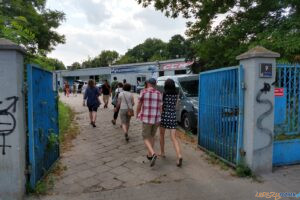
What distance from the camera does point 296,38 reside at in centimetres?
815

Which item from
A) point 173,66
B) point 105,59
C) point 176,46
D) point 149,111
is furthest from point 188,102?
point 105,59

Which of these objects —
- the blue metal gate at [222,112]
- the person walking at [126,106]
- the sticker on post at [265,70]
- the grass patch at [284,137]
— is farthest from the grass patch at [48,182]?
the grass patch at [284,137]

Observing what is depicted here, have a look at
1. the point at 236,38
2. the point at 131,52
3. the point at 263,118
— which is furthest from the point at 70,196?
the point at 131,52

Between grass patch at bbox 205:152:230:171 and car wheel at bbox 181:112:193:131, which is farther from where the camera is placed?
car wheel at bbox 181:112:193:131

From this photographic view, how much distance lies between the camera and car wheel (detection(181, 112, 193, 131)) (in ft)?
30.3

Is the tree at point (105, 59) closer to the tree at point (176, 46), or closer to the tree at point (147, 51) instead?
the tree at point (147, 51)

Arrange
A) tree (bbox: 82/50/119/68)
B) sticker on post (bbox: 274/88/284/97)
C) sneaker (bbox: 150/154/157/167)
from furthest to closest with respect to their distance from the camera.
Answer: tree (bbox: 82/50/119/68), sneaker (bbox: 150/154/157/167), sticker on post (bbox: 274/88/284/97)

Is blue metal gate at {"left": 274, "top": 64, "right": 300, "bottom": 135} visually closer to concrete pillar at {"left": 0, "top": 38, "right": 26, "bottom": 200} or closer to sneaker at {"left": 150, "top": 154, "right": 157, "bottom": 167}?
sneaker at {"left": 150, "top": 154, "right": 157, "bottom": 167}

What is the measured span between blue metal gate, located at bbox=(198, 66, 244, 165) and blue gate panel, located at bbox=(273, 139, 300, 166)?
0.78 m

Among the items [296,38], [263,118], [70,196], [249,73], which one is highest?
[296,38]

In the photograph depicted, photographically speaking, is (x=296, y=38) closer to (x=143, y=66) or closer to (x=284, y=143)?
(x=284, y=143)

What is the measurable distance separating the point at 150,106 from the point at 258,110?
6.93 feet

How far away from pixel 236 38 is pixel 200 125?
4645 mm

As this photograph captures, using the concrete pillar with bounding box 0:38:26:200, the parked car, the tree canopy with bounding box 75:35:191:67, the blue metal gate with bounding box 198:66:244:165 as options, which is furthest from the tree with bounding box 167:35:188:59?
the concrete pillar with bounding box 0:38:26:200
